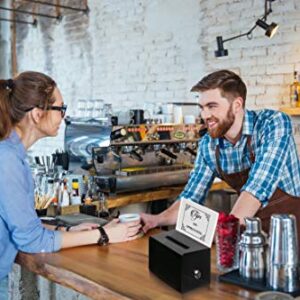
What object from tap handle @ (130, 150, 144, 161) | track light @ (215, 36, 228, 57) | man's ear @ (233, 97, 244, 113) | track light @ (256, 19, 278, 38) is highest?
track light @ (256, 19, 278, 38)

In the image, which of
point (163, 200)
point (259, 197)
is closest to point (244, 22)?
point (163, 200)

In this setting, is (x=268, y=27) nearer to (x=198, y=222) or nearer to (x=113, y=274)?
(x=198, y=222)

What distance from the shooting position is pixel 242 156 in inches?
95.3

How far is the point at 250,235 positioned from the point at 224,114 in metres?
0.95

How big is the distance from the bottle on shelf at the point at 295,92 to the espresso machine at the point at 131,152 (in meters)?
0.87

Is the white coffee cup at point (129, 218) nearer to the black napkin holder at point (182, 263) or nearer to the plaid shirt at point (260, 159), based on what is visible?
the plaid shirt at point (260, 159)

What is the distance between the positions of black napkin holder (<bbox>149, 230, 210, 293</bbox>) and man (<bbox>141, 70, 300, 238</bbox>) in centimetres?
60

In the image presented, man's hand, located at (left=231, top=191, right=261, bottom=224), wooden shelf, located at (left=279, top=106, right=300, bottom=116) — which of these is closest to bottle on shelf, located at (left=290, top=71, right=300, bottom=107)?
wooden shelf, located at (left=279, top=106, right=300, bottom=116)

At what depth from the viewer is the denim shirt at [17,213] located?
5.75ft

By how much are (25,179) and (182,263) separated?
29.1 inches

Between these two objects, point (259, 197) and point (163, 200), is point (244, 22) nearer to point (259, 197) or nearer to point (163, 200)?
point (163, 200)

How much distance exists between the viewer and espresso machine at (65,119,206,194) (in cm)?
378

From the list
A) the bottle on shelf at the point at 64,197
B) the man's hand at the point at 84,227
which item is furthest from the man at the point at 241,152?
the bottle on shelf at the point at 64,197

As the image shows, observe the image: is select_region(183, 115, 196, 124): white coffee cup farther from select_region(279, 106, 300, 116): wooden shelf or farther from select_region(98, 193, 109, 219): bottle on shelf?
select_region(98, 193, 109, 219): bottle on shelf
